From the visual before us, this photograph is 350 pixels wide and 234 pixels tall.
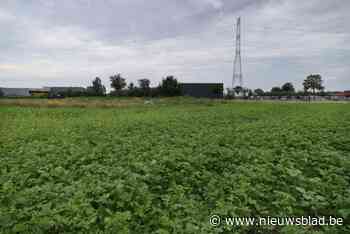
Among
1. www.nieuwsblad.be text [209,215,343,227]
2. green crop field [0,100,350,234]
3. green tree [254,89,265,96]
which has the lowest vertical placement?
www.nieuwsblad.be text [209,215,343,227]

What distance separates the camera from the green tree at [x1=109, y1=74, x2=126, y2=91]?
7612 centimetres

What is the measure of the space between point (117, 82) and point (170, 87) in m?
23.5

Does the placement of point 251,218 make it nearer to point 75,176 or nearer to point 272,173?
point 272,173

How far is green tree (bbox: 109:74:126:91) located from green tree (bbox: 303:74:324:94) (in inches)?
2312

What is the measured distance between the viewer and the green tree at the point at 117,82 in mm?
76125

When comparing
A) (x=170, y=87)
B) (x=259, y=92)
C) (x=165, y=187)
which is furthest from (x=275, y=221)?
(x=259, y=92)

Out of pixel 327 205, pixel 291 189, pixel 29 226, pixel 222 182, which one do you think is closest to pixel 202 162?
pixel 222 182

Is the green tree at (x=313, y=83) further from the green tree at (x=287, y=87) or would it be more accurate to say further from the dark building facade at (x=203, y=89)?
the dark building facade at (x=203, y=89)

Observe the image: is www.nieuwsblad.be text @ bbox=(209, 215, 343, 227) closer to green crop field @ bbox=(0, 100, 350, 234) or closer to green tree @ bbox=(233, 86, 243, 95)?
green crop field @ bbox=(0, 100, 350, 234)

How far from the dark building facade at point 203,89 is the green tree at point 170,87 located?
298cm

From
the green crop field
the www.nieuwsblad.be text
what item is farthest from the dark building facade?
the www.nieuwsblad.be text

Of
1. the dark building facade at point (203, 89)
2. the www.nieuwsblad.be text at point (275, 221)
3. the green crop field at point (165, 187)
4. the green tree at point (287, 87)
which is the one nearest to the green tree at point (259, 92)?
the green tree at point (287, 87)

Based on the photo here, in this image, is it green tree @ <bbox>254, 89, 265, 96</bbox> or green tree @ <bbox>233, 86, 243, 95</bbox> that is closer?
green tree @ <bbox>233, 86, 243, 95</bbox>

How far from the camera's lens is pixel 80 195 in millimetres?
3275
